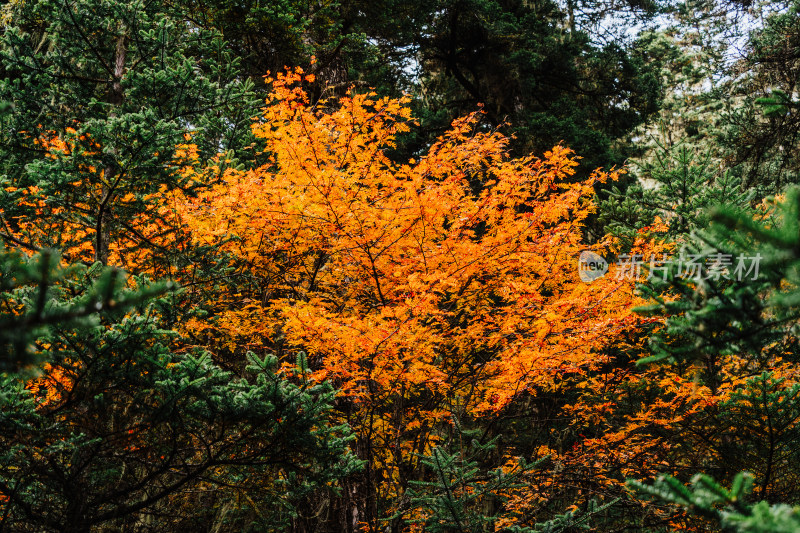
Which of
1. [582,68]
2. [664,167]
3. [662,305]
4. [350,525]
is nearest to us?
[662,305]

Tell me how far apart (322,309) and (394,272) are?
931mm

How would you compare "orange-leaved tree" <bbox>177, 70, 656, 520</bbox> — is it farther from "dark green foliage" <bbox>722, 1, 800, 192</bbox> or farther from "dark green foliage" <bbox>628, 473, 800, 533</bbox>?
"dark green foliage" <bbox>722, 1, 800, 192</bbox>

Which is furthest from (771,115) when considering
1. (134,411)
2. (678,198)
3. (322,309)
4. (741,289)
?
(134,411)

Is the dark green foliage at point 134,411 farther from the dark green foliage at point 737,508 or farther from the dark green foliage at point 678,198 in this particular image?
the dark green foliage at point 678,198

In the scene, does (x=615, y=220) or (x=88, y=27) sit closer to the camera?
(x=88, y=27)

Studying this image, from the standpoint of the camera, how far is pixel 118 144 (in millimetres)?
5059

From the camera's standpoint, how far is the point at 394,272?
5.99 meters

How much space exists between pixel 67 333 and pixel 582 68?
14.3 metres

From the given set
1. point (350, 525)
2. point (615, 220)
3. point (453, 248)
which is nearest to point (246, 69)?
point (453, 248)

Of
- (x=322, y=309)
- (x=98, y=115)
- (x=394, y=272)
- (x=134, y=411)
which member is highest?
(x=98, y=115)

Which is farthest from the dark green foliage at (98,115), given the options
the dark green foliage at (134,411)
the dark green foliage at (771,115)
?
the dark green foliage at (771,115)

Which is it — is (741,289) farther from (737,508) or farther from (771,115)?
(771,115)

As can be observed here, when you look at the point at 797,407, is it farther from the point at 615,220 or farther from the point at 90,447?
the point at 90,447

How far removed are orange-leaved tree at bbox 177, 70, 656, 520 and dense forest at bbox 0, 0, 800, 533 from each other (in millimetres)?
50
